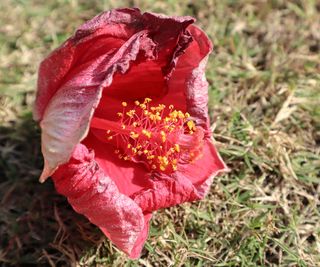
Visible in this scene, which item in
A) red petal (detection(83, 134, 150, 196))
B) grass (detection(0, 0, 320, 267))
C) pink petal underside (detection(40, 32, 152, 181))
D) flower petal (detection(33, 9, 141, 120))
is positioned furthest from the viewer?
grass (detection(0, 0, 320, 267))

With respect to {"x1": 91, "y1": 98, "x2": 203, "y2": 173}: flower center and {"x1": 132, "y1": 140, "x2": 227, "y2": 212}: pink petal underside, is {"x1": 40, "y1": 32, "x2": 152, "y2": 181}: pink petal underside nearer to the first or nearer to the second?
{"x1": 91, "y1": 98, "x2": 203, "y2": 173}: flower center

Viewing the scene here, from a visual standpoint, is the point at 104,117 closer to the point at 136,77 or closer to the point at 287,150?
the point at 136,77

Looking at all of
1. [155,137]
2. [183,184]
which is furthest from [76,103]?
[183,184]

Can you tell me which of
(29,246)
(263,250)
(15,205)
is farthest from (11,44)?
(263,250)

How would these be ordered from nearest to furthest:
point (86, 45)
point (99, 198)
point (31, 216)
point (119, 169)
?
point (99, 198)
point (86, 45)
point (119, 169)
point (31, 216)

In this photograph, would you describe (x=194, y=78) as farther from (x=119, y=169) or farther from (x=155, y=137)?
(x=119, y=169)

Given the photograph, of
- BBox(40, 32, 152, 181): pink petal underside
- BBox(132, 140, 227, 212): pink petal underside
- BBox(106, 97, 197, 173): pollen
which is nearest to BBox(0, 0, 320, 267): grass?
BBox(132, 140, 227, 212): pink petal underside
